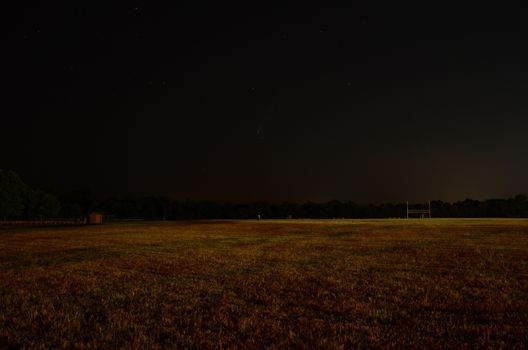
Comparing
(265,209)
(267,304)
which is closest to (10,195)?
(267,304)

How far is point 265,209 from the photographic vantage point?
165375mm

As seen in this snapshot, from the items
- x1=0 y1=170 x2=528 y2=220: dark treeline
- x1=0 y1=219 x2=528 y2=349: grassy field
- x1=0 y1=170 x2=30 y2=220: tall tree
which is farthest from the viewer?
x1=0 y1=170 x2=528 y2=220: dark treeline

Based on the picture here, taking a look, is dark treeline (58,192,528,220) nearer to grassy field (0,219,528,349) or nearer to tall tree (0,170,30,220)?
tall tree (0,170,30,220)

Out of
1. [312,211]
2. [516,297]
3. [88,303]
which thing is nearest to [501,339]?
[516,297]

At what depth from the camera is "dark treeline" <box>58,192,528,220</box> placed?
146m

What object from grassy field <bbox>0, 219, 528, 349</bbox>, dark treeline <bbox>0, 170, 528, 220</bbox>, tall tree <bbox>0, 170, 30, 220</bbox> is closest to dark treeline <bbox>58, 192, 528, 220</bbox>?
dark treeline <bbox>0, 170, 528, 220</bbox>

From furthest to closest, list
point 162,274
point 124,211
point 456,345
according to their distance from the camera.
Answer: point 124,211, point 162,274, point 456,345

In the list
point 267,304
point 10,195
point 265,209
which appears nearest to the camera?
point 267,304

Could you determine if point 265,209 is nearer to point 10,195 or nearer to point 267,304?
point 10,195

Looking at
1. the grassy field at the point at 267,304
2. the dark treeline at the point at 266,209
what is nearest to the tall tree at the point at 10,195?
the dark treeline at the point at 266,209

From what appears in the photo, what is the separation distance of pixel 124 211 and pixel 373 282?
14847 cm

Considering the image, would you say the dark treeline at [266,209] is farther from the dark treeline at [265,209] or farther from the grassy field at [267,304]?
the grassy field at [267,304]

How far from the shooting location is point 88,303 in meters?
9.55

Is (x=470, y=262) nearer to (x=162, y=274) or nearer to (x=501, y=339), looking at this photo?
(x=501, y=339)
